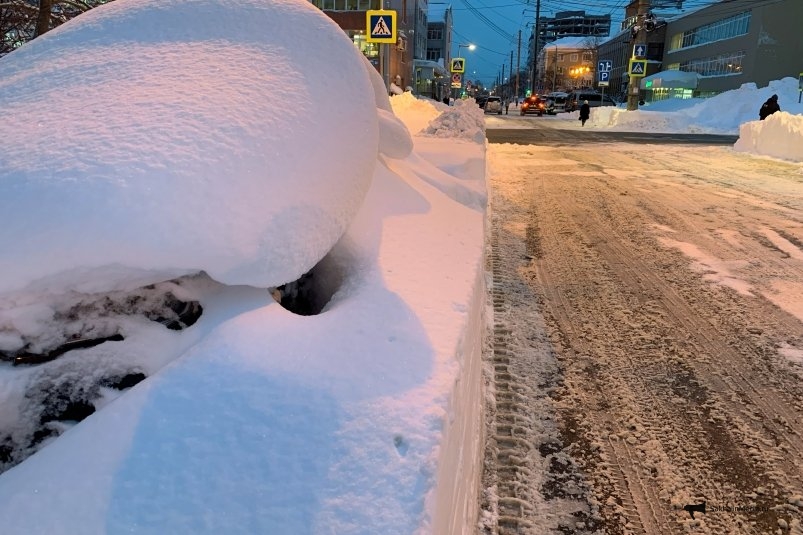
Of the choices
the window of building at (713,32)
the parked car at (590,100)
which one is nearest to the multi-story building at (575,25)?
the window of building at (713,32)

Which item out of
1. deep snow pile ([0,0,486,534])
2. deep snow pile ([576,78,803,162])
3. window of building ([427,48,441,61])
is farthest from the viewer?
window of building ([427,48,441,61])

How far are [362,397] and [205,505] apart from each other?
525 mm

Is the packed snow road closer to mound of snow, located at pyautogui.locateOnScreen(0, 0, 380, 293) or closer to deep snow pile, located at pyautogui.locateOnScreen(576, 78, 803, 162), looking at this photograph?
mound of snow, located at pyautogui.locateOnScreen(0, 0, 380, 293)

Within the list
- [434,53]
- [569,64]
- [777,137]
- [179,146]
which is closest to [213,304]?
[179,146]

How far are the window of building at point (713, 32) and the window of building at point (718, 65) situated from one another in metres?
1.55

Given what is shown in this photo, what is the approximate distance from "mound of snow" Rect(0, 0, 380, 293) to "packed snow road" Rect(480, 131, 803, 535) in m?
1.49

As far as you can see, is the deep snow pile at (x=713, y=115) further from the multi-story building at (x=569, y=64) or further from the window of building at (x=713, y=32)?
the multi-story building at (x=569, y=64)

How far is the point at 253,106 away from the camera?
2.39m

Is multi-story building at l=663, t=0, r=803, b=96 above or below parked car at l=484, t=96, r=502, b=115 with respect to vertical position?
above

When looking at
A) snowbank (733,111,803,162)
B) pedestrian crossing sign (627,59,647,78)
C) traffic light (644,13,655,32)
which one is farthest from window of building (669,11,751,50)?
snowbank (733,111,803,162)

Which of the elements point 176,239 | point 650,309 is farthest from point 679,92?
point 176,239

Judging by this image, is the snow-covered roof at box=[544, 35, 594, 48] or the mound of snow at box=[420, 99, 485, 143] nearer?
the mound of snow at box=[420, 99, 485, 143]

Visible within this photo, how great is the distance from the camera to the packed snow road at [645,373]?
2623mm

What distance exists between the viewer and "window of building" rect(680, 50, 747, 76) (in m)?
46.4
